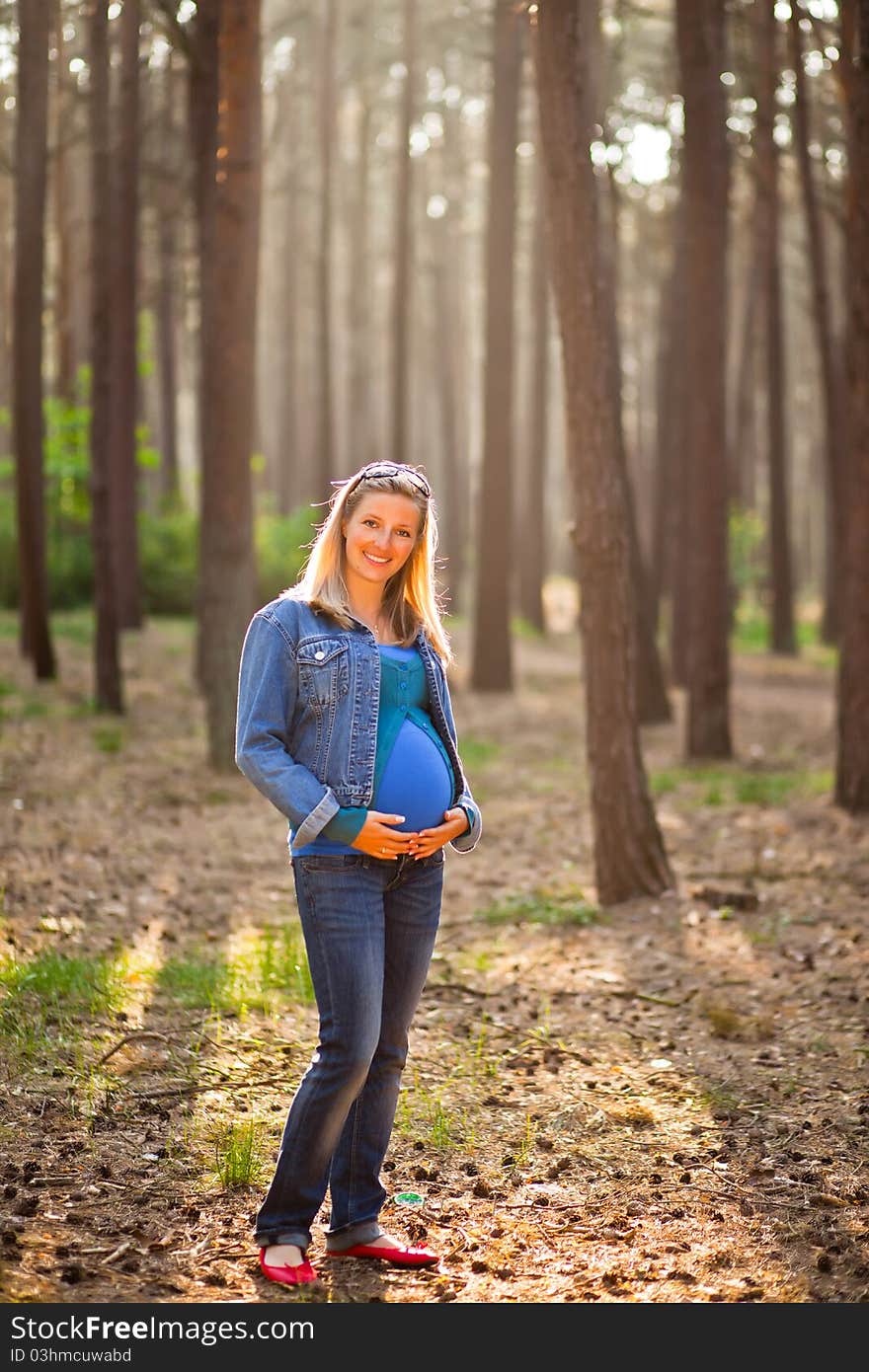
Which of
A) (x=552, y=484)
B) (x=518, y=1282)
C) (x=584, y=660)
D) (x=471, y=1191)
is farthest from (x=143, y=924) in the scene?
(x=552, y=484)

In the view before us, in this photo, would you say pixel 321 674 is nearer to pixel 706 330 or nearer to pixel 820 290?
pixel 706 330

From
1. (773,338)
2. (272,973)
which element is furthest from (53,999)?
(773,338)

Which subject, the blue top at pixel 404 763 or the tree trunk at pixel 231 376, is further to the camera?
the tree trunk at pixel 231 376

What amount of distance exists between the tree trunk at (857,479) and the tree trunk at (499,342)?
8062mm

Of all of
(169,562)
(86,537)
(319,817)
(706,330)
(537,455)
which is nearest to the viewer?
(319,817)

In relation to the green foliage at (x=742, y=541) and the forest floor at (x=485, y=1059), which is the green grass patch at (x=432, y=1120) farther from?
the green foliage at (x=742, y=541)

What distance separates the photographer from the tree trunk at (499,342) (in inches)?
733

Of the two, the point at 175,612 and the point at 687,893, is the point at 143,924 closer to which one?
the point at 687,893

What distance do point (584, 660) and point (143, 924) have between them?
3001 mm

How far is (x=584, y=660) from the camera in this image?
8.77 meters

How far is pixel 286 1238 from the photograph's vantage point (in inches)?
164

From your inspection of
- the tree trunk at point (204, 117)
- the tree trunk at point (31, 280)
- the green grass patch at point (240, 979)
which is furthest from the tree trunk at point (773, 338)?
the green grass patch at point (240, 979)

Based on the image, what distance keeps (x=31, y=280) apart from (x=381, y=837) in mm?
12809

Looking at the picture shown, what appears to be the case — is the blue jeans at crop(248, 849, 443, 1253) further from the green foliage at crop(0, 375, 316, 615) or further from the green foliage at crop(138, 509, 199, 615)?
the green foliage at crop(138, 509, 199, 615)
